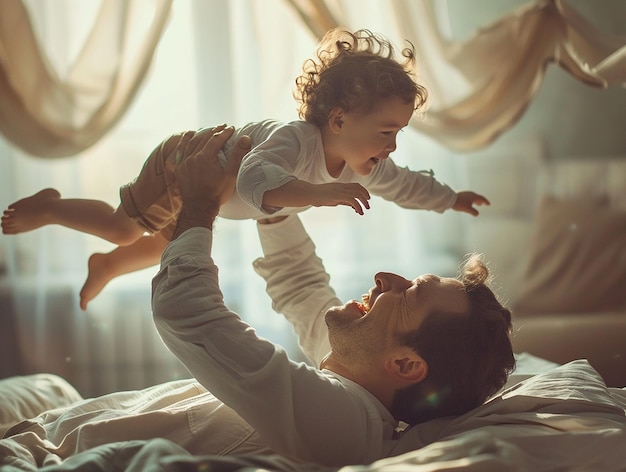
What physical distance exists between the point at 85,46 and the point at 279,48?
728 millimetres

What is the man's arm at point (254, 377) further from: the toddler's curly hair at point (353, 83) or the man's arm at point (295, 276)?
the toddler's curly hair at point (353, 83)

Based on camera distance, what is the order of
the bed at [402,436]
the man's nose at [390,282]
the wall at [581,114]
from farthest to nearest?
the wall at [581,114], the man's nose at [390,282], the bed at [402,436]

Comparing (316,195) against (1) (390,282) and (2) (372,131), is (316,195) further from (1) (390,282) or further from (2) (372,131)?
(2) (372,131)

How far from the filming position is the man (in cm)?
125

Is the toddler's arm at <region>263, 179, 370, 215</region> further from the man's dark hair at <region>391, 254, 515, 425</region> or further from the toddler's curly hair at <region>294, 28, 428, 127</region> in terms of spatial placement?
the toddler's curly hair at <region>294, 28, 428, 127</region>

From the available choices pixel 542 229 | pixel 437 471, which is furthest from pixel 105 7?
pixel 437 471

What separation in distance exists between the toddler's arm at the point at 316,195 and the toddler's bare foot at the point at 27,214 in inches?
24.2

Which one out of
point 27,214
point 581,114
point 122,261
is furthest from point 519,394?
point 581,114

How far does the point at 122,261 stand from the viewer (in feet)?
6.24

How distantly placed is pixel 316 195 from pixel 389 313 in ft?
0.87

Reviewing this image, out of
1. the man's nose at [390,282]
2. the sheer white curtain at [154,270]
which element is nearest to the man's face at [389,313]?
the man's nose at [390,282]

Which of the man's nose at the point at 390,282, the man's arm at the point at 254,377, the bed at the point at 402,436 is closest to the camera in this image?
the bed at the point at 402,436

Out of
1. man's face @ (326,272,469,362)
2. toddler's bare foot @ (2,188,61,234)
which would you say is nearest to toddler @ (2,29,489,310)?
toddler's bare foot @ (2,188,61,234)

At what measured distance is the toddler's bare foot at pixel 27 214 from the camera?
1775 mm
